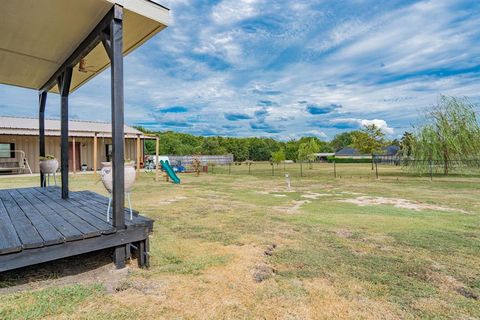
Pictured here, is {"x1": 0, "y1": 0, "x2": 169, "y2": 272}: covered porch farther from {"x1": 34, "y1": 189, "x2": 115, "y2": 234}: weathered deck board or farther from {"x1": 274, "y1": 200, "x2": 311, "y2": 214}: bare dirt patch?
{"x1": 274, "y1": 200, "x2": 311, "y2": 214}: bare dirt patch

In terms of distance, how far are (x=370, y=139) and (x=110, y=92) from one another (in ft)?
72.8

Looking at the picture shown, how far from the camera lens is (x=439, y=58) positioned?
1538 cm

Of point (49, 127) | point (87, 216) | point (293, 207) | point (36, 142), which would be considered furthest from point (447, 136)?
point (36, 142)

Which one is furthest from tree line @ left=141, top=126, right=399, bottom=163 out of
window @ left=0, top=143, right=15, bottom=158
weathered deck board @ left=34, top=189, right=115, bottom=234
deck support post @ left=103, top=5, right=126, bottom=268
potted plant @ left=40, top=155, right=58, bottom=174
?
deck support post @ left=103, top=5, right=126, bottom=268

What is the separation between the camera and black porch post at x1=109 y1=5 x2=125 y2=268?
2461mm

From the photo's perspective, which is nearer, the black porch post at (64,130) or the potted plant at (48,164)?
the black porch post at (64,130)

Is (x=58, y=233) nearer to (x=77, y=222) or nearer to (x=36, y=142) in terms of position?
(x=77, y=222)

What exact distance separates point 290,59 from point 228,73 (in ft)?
24.2

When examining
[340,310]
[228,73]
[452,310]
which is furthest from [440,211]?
[228,73]

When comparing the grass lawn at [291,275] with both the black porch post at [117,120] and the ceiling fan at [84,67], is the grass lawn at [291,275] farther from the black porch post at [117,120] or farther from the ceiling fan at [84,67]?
the ceiling fan at [84,67]

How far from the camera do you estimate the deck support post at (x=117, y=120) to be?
2.46 metres

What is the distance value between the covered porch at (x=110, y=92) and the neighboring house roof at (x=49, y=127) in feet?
29.1

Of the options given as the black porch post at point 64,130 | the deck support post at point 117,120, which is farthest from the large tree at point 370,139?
the deck support post at point 117,120

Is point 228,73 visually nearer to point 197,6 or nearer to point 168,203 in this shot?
point 197,6
